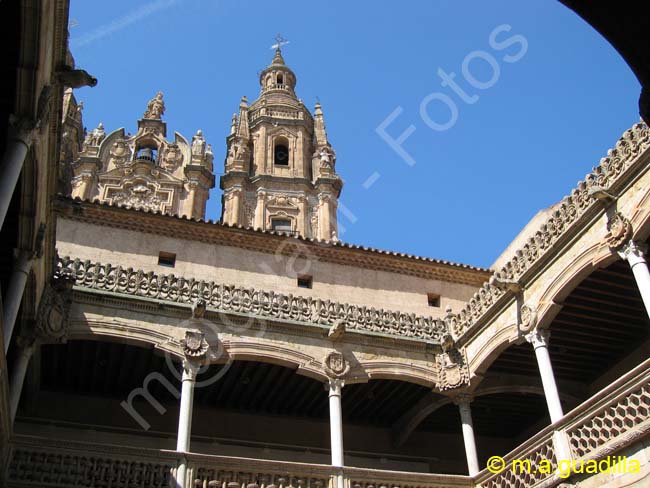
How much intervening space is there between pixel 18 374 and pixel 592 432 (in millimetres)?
10391

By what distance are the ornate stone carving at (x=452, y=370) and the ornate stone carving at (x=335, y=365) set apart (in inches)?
96.5

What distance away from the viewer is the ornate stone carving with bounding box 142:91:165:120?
3966 centimetres

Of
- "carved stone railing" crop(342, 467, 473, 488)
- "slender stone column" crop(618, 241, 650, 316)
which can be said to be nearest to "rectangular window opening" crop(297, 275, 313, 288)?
"carved stone railing" crop(342, 467, 473, 488)

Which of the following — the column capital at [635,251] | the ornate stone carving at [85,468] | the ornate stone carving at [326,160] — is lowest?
the ornate stone carving at [85,468]

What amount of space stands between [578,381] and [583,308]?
3812 millimetres

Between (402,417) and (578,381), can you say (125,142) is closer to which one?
(402,417)

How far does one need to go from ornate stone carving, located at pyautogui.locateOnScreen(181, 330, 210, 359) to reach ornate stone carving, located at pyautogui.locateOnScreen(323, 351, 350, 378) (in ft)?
9.10

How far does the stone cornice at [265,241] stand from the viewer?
18.7 m

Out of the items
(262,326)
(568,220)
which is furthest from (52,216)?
(568,220)

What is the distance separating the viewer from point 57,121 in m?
11.1

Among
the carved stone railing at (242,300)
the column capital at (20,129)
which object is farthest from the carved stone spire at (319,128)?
the column capital at (20,129)

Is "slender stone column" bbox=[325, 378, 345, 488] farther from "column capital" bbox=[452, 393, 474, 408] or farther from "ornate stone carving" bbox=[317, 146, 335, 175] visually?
"ornate stone carving" bbox=[317, 146, 335, 175]

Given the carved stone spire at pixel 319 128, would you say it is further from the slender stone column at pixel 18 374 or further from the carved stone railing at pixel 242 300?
the slender stone column at pixel 18 374

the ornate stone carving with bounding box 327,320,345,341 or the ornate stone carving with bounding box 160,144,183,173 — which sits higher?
the ornate stone carving with bounding box 160,144,183,173
